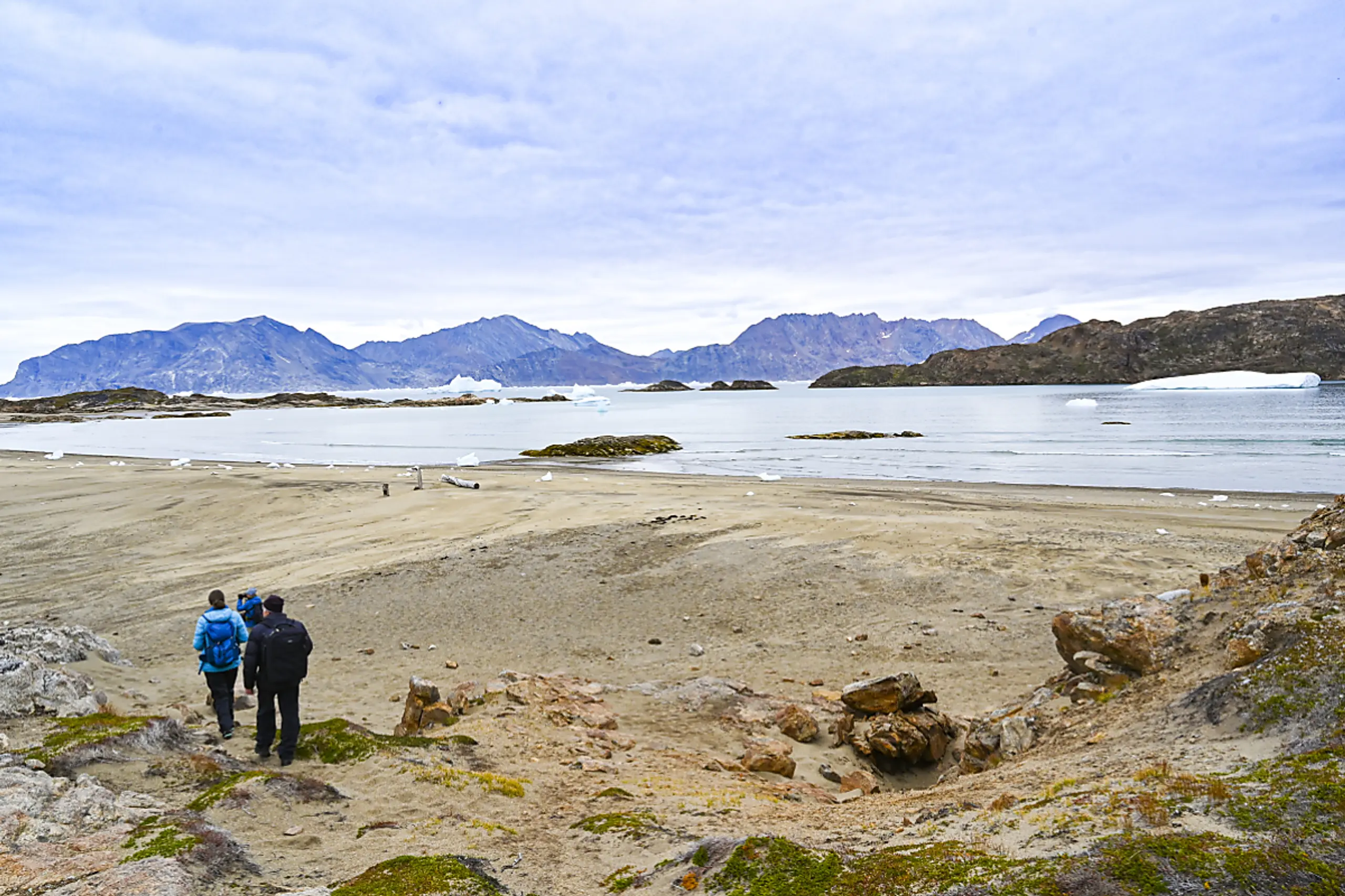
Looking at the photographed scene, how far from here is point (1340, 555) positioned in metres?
6.64

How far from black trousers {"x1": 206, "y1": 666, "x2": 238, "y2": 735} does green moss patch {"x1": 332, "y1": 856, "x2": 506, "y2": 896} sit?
4.55 metres

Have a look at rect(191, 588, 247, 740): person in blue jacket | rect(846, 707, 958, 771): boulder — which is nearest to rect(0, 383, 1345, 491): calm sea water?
rect(846, 707, 958, 771): boulder

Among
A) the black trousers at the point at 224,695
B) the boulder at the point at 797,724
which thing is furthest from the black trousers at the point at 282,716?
the boulder at the point at 797,724

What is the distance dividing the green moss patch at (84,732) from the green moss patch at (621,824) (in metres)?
4.91

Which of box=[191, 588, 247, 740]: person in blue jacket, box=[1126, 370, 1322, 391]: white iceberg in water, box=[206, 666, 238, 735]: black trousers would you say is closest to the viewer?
box=[206, 666, 238, 735]: black trousers

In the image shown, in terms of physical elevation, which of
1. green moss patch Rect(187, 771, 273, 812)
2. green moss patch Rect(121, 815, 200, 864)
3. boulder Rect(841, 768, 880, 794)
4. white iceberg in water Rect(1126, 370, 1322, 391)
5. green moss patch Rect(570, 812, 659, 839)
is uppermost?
white iceberg in water Rect(1126, 370, 1322, 391)

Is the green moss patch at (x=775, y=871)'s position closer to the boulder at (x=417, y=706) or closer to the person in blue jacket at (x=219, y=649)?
the boulder at (x=417, y=706)

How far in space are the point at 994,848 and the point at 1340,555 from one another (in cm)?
522

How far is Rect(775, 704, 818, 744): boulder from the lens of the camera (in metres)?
8.93

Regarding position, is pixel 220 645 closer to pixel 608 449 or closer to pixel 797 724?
pixel 797 724

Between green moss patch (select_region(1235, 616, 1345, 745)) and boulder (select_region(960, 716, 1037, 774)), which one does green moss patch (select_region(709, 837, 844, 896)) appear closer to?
green moss patch (select_region(1235, 616, 1345, 745))

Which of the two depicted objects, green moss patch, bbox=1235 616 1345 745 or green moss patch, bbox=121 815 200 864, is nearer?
green moss patch, bbox=1235 616 1345 745

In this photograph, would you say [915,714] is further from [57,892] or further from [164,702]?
[164,702]

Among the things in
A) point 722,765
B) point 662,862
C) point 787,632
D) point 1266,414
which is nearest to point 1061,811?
point 662,862
